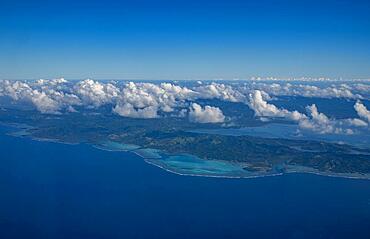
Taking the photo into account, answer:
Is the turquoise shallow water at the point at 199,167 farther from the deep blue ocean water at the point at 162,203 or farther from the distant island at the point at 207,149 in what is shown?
the deep blue ocean water at the point at 162,203

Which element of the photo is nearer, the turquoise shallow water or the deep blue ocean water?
the deep blue ocean water

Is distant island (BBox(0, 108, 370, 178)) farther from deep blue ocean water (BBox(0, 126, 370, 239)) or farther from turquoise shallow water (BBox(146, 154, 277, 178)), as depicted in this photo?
deep blue ocean water (BBox(0, 126, 370, 239))

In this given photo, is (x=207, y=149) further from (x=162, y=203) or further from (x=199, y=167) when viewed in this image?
(x=162, y=203)

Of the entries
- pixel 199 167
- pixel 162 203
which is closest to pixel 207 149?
pixel 199 167

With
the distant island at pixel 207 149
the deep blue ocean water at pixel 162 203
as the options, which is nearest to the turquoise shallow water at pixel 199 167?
the distant island at pixel 207 149

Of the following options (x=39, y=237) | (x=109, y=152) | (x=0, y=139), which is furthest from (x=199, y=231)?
(x=0, y=139)

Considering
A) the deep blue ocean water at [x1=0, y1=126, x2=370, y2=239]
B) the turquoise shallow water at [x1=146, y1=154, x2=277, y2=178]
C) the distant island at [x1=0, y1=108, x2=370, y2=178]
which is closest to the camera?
the deep blue ocean water at [x1=0, y1=126, x2=370, y2=239]

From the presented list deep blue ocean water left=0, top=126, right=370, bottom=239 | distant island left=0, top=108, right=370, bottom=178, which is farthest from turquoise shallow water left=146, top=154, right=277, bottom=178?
deep blue ocean water left=0, top=126, right=370, bottom=239

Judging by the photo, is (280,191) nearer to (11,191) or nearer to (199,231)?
(199,231)

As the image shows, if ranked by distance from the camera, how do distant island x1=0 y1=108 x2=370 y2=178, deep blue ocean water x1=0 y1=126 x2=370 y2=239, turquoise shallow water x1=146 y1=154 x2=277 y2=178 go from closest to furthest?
1. deep blue ocean water x1=0 y1=126 x2=370 y2=239
2. turquoise shallow water x1=146 y1=154 x2=277 y2=178
3. distant island x1=0 y1=108 x2=370 y2=178
